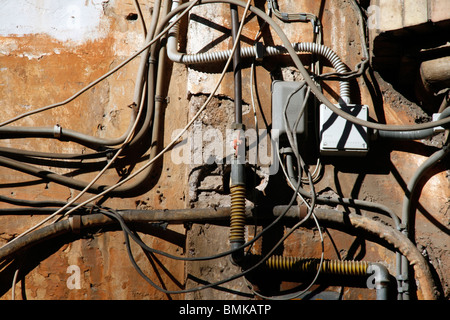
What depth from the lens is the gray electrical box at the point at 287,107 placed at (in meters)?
2.53

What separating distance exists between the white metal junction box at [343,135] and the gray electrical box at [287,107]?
0.35 feet

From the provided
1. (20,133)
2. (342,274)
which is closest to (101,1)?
(20,133)

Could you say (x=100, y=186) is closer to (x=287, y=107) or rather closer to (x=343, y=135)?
(x=287, y=107)

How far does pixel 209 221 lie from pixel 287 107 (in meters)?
0.70

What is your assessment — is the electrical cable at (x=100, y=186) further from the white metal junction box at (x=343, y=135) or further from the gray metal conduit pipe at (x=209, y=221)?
the white metal junction box at (x=343, y=135)

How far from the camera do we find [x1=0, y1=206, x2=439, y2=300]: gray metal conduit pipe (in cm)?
240

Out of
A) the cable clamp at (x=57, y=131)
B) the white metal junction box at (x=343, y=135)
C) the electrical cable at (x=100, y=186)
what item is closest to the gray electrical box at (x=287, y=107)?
the white metal junction box at (x=343, y=135)

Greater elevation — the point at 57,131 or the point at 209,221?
the point at 57,131

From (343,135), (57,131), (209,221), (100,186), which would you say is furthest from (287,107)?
(57,131)

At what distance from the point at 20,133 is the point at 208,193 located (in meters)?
1.05

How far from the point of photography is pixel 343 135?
2523 millimetres

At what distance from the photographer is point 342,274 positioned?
93.0 inches

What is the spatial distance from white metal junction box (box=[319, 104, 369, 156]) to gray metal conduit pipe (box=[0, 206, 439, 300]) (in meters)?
0.31
